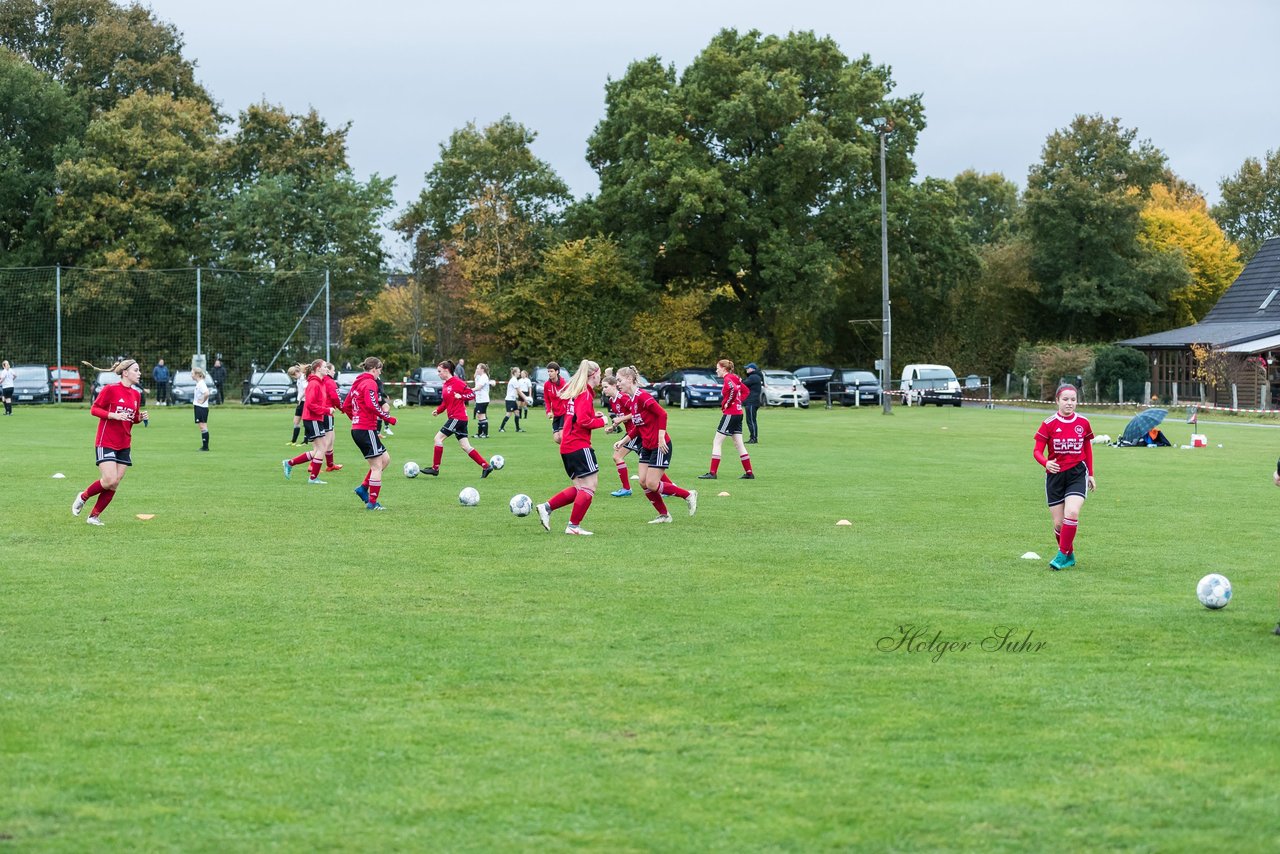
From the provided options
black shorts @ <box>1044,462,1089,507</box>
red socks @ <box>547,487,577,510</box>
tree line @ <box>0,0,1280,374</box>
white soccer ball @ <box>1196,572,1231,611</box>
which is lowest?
white soccer ball @ <box>1196,572,1231,611</box>

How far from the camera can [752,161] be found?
56781 millimetres

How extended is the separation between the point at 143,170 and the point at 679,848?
2340 inches

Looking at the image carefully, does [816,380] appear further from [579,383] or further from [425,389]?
[579,383]

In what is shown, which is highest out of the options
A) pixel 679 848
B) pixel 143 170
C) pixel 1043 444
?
pixel 143 170

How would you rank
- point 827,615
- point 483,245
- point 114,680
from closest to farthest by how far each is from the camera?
1. point 114,680
2. point 827,615
3. point 483,245

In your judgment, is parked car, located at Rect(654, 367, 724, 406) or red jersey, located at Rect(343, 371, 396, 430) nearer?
red jersey, located at Rect(343, 371, 396, 430)

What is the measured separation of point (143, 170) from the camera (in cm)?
5975

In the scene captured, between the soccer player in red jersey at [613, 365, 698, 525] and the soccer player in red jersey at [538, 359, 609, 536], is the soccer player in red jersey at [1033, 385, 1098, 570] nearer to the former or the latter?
the soccer player in red jersey at [613, 365, 698, 525]

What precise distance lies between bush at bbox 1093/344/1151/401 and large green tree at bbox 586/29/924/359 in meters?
10.6

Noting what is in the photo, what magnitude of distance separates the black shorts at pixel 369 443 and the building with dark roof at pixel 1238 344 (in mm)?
35862

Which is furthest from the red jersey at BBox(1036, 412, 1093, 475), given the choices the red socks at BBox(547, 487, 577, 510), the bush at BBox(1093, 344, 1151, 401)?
the bush at BBox(1093, 344, 1151, 401)

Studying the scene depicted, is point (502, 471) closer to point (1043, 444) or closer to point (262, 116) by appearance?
point (1043, 444)

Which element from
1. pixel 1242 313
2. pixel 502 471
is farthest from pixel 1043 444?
pixel 1242 313

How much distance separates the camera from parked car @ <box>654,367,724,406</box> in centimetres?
5300
